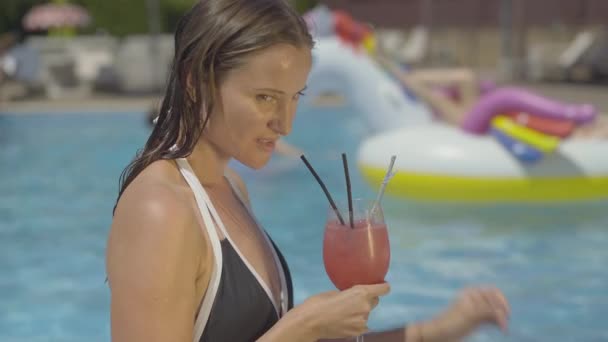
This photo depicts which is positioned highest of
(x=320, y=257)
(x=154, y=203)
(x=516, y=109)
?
(x=516, y=109)

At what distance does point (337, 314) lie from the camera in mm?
1426

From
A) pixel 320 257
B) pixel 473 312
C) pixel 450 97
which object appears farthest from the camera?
pixel 450 97

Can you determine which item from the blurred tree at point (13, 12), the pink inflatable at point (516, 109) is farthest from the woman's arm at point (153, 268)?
the blurred tree at point (13, 12)

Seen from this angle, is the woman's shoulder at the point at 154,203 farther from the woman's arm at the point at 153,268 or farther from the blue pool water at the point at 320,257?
the blue pool water at the point at 320,257

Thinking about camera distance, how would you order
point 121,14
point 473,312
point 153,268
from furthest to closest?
1. point 121,14
2. point 473,312
3. point 153,268

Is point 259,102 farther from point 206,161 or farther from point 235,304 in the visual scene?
point 235,304

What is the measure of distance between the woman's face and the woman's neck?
1.6 inches

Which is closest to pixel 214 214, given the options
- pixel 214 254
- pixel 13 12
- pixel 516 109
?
pixel 214 254

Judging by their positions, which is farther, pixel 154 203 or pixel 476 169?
pixel 476 169

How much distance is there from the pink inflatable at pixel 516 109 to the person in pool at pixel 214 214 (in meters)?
5.40

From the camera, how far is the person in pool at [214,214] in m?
1.36

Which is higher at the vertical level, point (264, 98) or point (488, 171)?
point (488, 171)

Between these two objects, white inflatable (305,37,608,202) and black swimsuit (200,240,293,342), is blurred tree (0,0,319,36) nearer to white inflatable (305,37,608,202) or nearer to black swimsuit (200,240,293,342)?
white inflatable (305,37,608,202)

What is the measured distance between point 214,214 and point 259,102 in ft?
0.69
